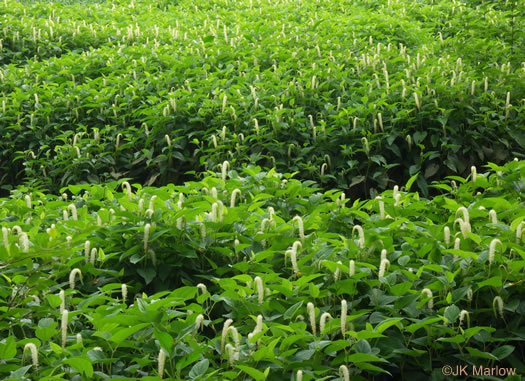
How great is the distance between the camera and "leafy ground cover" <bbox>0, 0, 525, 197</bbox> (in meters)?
5.52

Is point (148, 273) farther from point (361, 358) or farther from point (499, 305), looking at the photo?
point (499, 305)

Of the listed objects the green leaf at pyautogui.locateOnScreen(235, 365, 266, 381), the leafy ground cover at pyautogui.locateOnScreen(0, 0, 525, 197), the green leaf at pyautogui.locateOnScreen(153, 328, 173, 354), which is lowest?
the leafy ground cover at pyautogui.locateOnScreen(0, 0, 525, 197)

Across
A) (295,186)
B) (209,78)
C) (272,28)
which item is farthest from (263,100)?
(272,28)

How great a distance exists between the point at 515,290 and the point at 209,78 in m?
4.52

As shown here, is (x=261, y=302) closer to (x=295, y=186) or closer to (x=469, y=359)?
(x=469, y=359)

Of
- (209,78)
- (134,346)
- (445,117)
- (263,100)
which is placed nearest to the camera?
(134,346)

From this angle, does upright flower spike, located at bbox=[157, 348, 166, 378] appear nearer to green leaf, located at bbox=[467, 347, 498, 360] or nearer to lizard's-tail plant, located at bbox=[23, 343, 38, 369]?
lizard's-tail plant, located at bbox=[23, 343, 38, 369]

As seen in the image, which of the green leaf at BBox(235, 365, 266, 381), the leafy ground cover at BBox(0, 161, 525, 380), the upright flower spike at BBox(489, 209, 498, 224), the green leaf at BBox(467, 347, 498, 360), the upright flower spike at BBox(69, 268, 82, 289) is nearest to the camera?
the green leaf at BBox(235, 365, 266, 381)

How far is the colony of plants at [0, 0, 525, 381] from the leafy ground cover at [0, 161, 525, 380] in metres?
0.01

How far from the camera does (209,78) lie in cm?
667

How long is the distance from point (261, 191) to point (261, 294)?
5.05 ft

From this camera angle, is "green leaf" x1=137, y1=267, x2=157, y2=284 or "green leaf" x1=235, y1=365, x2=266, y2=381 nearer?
"green leaf" x1=235, y1=365, x2=266, y2=381

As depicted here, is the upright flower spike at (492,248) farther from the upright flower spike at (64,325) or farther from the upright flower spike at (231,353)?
the upright flower spike at (64,325)

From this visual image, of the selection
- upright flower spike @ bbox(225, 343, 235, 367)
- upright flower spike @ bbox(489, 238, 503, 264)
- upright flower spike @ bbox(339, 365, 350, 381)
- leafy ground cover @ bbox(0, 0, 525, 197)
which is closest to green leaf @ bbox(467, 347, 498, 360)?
upright flower spike @ bbox(489, 238, 503, 264)
